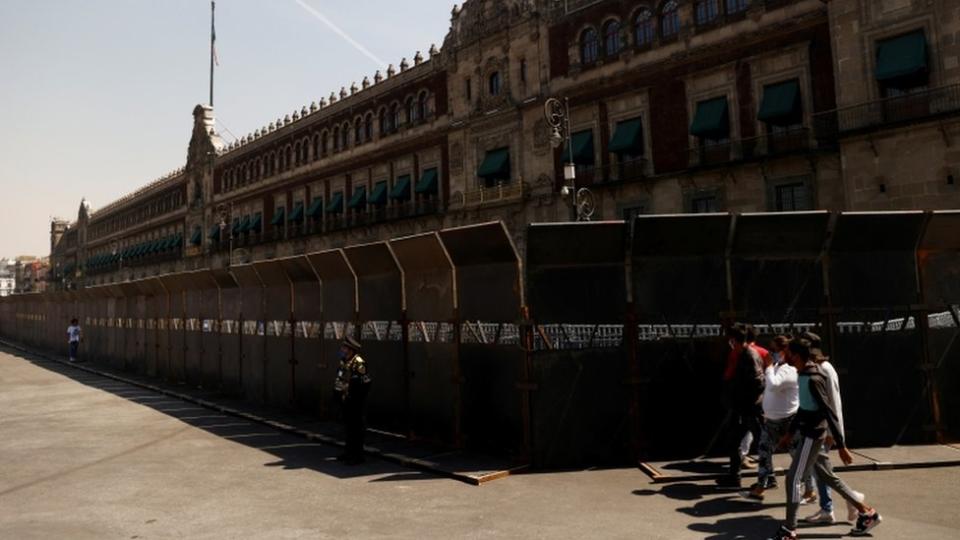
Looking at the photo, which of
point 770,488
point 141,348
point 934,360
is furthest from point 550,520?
point 141,348

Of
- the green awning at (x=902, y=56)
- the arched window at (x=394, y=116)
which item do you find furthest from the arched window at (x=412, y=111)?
the green awning at (x=902, y=56)

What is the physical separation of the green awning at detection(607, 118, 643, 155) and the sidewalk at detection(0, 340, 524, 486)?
19.6 meters

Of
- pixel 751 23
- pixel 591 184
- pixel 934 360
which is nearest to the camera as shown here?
pixel 934 360

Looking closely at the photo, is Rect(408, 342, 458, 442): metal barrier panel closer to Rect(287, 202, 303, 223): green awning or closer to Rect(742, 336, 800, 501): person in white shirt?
Rect(742, 336, 800, 501): person in white shirt

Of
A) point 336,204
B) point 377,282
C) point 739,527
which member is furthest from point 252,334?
point 336,204

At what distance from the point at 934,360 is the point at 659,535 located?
20.7 ft

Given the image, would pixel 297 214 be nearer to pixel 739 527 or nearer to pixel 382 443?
pixel 382 443

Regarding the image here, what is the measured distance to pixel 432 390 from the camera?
10805 mm

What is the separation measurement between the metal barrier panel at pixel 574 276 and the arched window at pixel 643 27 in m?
22.2

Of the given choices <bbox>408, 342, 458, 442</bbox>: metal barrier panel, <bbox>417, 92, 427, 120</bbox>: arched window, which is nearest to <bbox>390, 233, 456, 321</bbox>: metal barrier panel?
<bbox>408, 342, 458, 442</bbox>: metal barrier panel

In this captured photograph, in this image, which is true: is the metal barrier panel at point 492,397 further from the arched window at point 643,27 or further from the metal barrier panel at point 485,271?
the arched window at point 643,27

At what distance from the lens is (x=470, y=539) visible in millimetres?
6363

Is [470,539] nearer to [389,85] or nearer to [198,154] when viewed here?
[389,85]

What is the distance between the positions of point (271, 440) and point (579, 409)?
5892mm
